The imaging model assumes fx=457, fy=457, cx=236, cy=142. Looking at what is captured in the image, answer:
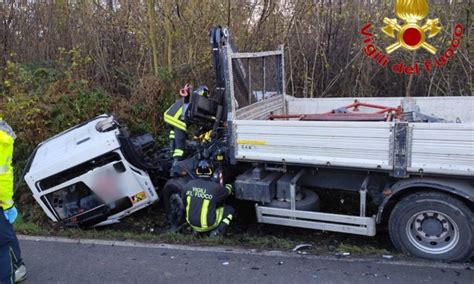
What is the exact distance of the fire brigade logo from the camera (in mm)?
6645

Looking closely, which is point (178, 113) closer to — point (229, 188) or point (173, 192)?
point (173, 192)

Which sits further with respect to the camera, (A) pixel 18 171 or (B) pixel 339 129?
(A) pixel 18 171

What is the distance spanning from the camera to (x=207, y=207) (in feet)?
16.4

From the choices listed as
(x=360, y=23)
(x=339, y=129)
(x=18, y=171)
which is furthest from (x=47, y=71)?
(x=339, y=129)

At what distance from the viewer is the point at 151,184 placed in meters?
5.67

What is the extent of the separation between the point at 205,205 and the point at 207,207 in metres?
0.03

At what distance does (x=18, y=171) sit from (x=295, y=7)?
5483 mm

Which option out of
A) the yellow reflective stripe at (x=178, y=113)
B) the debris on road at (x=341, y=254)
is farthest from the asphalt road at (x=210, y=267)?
the yellow reflective stripe at (x=178, y=113)

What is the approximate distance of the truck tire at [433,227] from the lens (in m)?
4.14

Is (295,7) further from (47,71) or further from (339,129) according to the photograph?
(47,71)

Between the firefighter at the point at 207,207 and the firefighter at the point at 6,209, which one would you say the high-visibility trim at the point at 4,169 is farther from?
the firefighter at the point at 207,207

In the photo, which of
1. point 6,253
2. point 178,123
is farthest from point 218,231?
point 6,253

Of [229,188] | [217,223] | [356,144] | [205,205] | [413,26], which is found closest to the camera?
[356,144]

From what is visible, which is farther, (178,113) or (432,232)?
(178,113)
